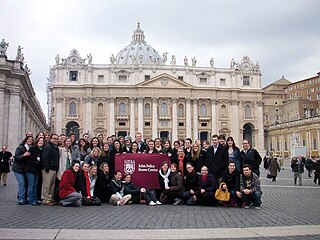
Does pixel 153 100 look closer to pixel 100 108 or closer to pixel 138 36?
pixel 100 108

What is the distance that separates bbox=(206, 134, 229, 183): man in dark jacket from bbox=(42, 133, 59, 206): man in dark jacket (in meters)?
4.27

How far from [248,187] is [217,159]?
3.76 ft

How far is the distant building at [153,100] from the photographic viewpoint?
61438mm

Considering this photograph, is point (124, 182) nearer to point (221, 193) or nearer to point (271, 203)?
point (221, 193)

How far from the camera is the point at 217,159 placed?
33.1 ft

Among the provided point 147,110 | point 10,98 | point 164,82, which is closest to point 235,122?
point 164,82

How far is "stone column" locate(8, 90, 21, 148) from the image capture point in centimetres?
2350

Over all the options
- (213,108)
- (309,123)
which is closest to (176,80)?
(213,108)

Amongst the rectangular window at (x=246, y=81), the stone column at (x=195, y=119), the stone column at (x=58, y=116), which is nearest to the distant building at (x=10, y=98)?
the stone column at (x=58, y=116)

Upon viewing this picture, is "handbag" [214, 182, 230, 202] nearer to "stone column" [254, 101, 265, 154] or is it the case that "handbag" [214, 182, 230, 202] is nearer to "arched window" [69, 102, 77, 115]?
"arched window" [69, 102, 77, 115]

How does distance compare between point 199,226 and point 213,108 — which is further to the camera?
point 213,108

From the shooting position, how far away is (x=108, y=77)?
6288 centimetres

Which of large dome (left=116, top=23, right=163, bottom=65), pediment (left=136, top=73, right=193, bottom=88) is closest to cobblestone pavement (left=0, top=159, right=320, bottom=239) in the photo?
pediment (left=136, top=73, right=193, bottom=88)

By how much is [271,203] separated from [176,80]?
2115 inches
